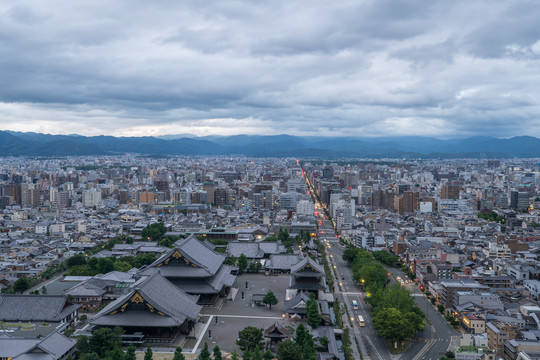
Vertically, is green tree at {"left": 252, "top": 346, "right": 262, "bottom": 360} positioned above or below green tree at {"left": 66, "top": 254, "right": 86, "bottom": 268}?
above

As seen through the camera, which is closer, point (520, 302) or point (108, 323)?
point (108, 323)

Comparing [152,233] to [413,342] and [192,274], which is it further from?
[413,342]

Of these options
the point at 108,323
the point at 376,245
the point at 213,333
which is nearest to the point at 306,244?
the point at 376,245

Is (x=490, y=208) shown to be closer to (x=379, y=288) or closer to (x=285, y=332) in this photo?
(x=379, y=288)

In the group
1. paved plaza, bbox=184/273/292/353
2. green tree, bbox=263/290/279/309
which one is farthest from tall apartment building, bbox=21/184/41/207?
green tree, bbox=263/290/279/309

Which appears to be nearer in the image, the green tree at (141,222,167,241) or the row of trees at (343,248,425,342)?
the row of trees at (343,248,425,342)

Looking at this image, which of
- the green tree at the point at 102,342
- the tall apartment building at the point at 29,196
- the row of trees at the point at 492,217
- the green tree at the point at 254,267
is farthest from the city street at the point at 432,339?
the tall apartment building at the point at 29,196

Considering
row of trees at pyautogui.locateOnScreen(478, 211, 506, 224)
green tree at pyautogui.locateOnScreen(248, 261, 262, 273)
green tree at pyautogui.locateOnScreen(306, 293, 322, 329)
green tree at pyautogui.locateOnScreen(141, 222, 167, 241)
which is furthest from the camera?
row of trees at pyautogui.locateOnScreen(478, 211, 506, 224)

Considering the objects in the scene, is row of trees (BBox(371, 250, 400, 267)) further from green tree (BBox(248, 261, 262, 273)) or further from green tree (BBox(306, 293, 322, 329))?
green tree (BBox(306, 293, 322, 329))
